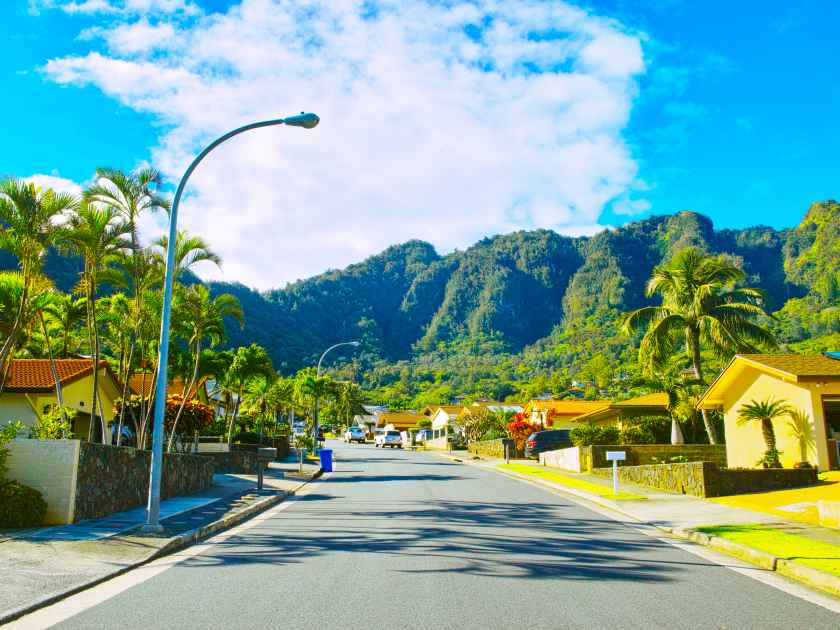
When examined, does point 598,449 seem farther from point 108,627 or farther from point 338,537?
point 108,627

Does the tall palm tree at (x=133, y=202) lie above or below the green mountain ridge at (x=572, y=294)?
below

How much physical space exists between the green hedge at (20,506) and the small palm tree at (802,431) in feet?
63.8

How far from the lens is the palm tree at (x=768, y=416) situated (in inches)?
859

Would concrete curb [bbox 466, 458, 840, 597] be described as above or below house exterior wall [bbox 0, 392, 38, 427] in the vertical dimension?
below

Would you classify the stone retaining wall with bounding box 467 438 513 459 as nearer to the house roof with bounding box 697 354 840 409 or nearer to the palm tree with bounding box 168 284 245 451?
the house roof with bounding box 697 354 840 409

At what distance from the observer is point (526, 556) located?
33.5ft

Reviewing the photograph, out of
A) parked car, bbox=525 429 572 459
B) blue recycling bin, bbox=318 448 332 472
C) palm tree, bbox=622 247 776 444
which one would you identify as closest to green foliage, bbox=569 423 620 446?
palm tree, bbox=622 247 776 444

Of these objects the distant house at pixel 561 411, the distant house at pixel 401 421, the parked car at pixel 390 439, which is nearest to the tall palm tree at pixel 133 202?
the distant house at pixel 561 411

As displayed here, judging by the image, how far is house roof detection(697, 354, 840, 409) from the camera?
20703 mm

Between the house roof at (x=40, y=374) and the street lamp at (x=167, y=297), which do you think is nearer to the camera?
the street lamp at (x=167, y=297)

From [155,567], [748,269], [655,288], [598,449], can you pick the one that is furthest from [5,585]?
[748,269]

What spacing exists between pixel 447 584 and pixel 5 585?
4676 millimetres

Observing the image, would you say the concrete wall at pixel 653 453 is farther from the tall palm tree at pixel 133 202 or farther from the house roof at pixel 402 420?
the house roof at pixel 402 420

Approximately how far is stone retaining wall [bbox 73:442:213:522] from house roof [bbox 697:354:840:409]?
56.3ft
